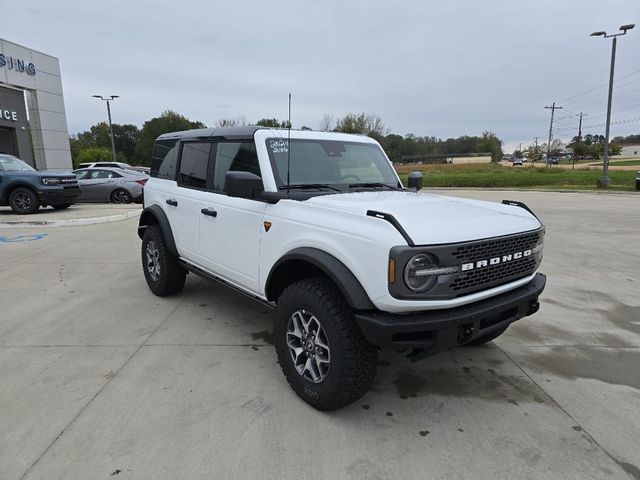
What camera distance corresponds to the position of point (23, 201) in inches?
459

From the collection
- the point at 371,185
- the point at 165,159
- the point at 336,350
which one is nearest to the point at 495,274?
the point at 336,350

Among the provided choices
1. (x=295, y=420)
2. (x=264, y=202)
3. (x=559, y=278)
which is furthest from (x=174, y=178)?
(x=559, y=278)

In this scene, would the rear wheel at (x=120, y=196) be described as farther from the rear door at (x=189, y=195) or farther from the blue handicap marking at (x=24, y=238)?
the rear door at (x=189, y=195)

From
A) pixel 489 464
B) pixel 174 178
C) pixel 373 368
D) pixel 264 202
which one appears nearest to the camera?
pixel 489 464

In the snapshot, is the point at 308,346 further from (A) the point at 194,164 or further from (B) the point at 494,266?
(A) the point at 194,164

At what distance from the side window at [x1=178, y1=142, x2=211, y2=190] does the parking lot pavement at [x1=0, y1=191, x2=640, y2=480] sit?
1398 millimetres

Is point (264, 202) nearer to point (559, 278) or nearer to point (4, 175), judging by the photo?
point (559, 278)

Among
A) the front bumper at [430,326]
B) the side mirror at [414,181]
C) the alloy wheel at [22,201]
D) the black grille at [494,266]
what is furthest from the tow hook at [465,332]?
the alloy wheel at [22,201]

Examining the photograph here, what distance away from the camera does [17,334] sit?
3881 millimetres

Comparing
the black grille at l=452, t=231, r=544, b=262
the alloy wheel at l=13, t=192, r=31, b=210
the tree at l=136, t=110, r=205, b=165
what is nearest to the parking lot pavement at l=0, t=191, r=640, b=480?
the black grille at l=452, t=231, r=544, b=262

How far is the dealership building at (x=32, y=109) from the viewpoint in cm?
2139

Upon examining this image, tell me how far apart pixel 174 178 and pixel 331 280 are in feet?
9.06

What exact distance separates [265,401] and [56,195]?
1170cm

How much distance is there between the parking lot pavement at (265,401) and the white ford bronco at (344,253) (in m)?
0.36
